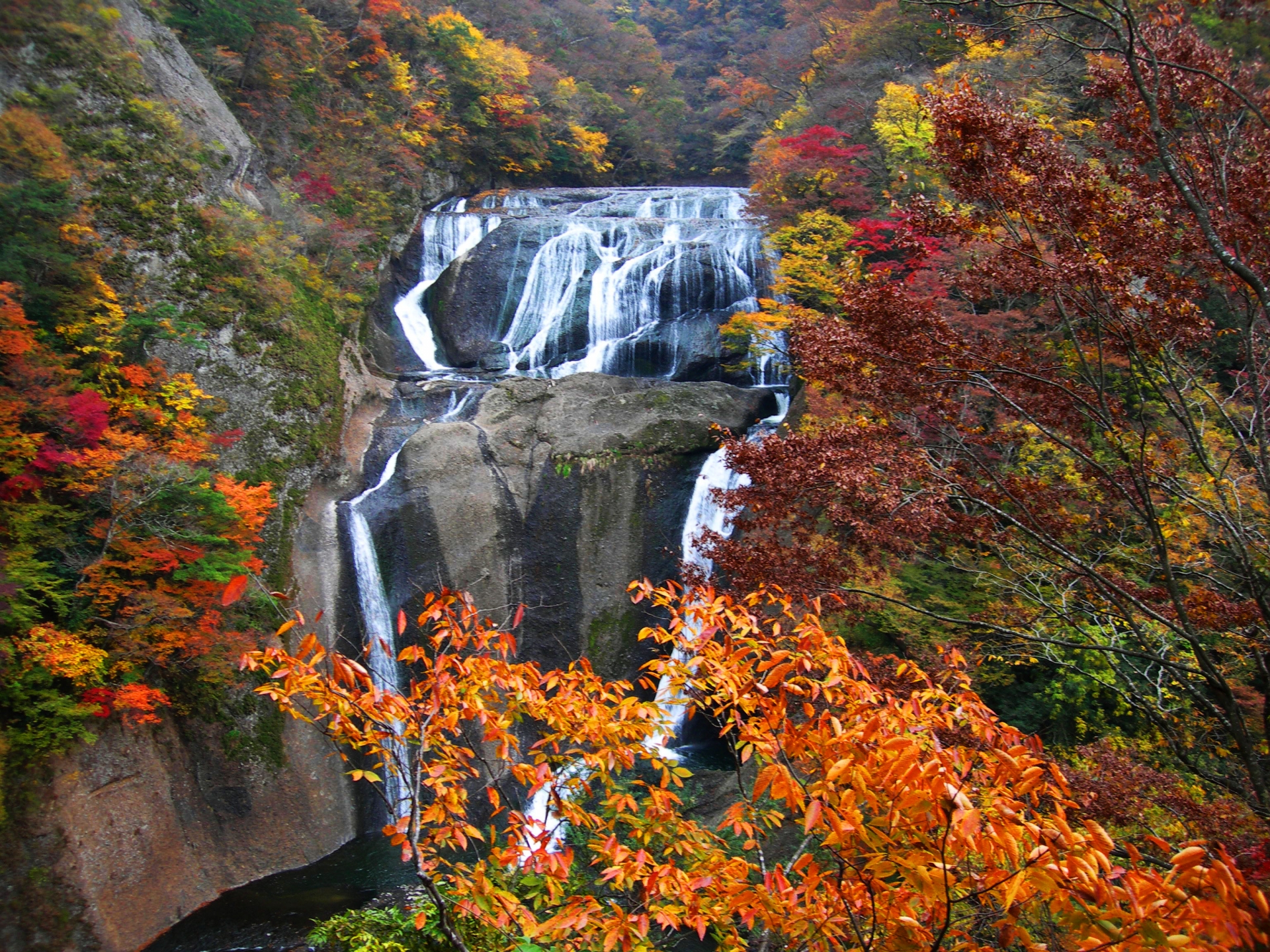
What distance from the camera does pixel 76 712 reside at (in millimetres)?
8336

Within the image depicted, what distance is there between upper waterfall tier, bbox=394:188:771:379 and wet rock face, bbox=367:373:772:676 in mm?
3737

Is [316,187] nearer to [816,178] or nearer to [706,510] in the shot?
[816,178]

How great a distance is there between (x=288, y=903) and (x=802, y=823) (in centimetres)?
945

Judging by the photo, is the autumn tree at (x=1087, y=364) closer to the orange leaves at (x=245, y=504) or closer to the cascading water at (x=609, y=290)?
the orange leaves at (x=245, y=504)

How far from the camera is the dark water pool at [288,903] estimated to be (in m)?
8.48

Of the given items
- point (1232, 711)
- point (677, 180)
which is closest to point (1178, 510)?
point (1232, 711)

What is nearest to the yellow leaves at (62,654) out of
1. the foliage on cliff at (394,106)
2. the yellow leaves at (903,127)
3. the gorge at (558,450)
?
the gorge at (558,450)

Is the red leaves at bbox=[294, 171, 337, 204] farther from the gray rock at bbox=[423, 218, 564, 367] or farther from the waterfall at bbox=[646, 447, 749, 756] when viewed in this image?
the waterfall at bbox=[646, 447, 749, 756]

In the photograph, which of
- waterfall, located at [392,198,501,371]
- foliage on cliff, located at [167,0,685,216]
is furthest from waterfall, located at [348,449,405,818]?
foliage on cliff, located at [167,0,685,216]

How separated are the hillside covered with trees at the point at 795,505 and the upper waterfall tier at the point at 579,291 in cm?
144

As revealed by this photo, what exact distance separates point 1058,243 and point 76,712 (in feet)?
39.0

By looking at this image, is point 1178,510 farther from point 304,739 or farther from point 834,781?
point 304,739

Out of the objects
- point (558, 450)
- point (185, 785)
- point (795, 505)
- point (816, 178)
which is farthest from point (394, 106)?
point (795, 505)

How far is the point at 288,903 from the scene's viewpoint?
9188 mm
